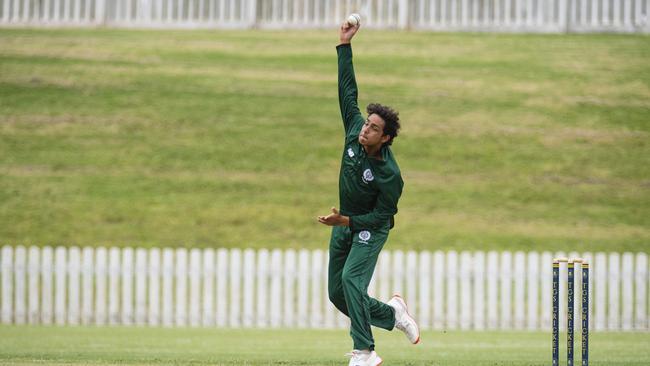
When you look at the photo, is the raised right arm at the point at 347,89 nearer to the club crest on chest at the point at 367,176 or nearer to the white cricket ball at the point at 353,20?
the white cricket ball at the point at 353,20

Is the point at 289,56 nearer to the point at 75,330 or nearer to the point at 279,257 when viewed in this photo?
the point at 279,257

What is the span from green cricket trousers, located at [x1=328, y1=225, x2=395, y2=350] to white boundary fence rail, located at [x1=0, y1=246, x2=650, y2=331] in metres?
7.27

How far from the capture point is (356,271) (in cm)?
828

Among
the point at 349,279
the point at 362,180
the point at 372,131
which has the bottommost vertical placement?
the point at 349,279

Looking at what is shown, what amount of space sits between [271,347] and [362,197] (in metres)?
4.15

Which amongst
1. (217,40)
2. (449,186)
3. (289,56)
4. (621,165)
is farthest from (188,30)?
(621,165)

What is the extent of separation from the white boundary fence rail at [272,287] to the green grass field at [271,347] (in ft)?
2.76

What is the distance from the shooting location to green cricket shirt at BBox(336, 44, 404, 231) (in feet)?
27.0

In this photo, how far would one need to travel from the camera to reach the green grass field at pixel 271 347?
9.84 meters

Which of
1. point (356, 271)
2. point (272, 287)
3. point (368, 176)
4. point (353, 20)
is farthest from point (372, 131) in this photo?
point (272, 287)

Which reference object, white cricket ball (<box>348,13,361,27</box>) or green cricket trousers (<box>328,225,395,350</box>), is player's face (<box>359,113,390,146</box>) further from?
white cricket ball (<box>348,13,361,27</box>)

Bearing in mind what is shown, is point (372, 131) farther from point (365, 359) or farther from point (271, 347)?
point (271, 347)

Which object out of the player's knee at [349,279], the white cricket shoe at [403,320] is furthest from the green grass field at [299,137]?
the player's knee at [349,279]

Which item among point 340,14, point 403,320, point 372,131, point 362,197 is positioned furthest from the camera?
point 340,14
